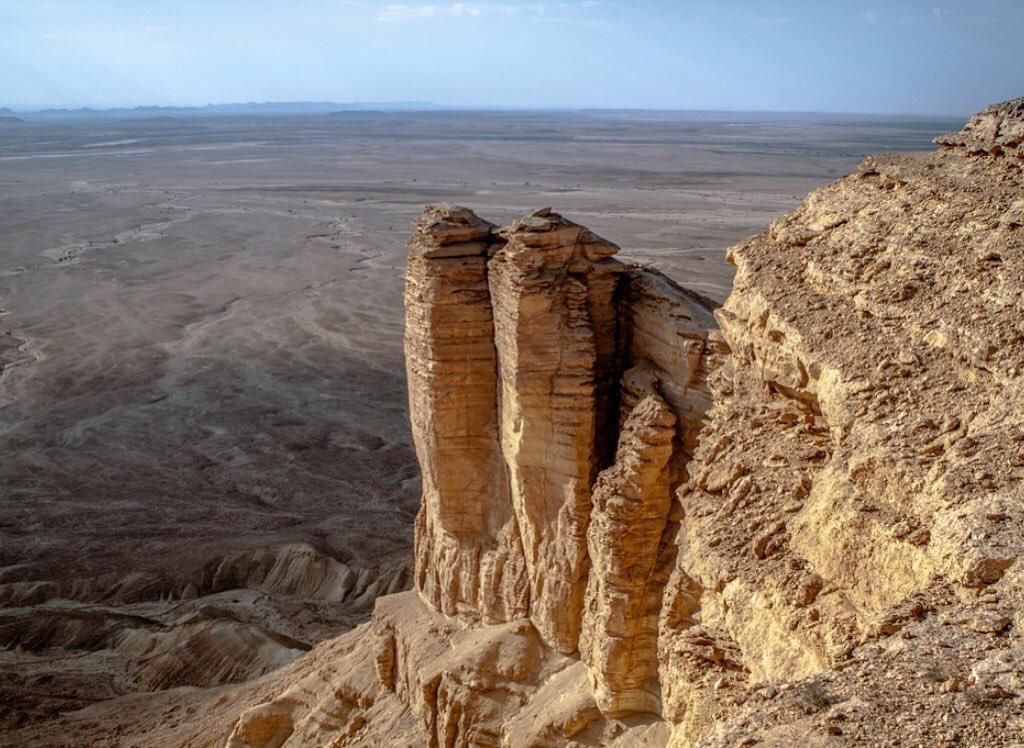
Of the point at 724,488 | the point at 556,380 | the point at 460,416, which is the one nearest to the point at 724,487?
the point at 724,488

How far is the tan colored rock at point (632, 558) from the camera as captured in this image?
10070 millimetres

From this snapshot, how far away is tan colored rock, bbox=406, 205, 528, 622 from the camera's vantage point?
11562mm

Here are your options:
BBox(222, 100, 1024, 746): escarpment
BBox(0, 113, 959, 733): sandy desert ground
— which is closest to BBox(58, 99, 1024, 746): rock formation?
BBox(222, 100, 1024, 746): escarpment

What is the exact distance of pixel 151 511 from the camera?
28.0 m

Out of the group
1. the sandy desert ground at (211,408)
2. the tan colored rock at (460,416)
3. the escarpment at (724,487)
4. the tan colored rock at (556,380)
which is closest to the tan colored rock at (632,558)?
the escarpment at (724,487)

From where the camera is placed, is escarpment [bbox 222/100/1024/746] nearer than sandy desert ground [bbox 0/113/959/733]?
Yes

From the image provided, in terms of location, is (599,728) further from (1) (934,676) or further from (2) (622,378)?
(1) (934,676)

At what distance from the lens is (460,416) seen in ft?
39.9

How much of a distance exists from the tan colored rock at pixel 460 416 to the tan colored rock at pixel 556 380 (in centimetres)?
43

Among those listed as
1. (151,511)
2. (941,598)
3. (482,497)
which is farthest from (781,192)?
(941,598)

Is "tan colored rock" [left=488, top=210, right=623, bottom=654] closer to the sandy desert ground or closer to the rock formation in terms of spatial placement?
the rock formation

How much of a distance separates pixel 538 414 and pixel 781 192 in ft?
280

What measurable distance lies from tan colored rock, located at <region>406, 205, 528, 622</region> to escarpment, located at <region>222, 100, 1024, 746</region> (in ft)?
0.12

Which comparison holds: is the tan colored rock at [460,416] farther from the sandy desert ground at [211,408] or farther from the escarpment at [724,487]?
the sandy desert ground at [211,408]
